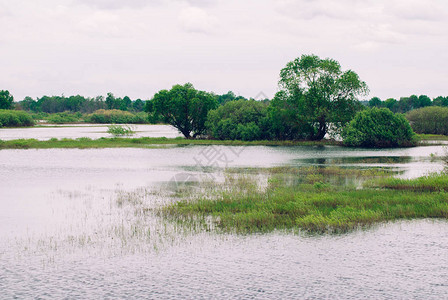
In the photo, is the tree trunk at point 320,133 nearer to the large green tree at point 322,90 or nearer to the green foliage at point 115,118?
the large green tree at point 322,90

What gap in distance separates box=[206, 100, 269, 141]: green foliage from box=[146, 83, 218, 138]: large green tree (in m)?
3.24

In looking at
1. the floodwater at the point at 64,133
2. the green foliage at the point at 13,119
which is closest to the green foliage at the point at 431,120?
the floodwater at the point at 64,133

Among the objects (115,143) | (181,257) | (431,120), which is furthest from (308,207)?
(431,120)

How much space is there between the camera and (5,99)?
7047 inches

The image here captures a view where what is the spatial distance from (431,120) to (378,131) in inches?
1291

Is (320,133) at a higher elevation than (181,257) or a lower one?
higher

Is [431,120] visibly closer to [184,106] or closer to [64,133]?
[184,106]

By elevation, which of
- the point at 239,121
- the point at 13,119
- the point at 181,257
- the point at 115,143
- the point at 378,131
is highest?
the point at 13,119

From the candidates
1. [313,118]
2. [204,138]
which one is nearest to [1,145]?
[204,138]

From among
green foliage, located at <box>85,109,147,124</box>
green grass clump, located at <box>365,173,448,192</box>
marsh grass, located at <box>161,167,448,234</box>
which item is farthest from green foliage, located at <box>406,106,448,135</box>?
green foliage, located at <box>85,109,147,124</box>

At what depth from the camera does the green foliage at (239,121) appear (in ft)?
265

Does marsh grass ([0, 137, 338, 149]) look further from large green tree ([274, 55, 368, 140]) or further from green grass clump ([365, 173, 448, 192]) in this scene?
green grass clump ([365, 173, 448, 192])

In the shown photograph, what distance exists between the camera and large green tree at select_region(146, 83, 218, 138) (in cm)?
8525

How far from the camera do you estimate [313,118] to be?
74750 mm
